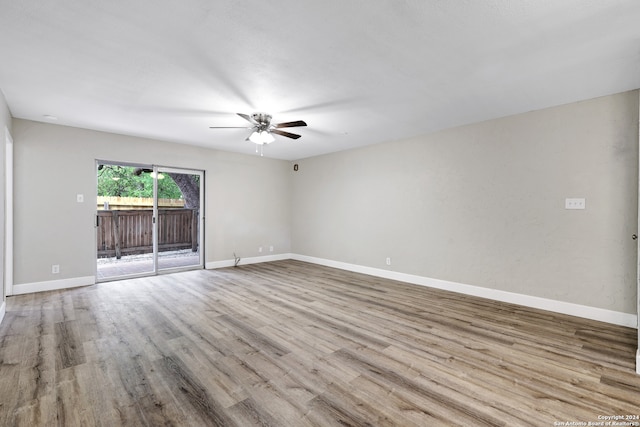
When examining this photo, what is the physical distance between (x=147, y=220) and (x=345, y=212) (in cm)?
494

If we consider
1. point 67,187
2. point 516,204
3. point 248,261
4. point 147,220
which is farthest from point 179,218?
point 516,204

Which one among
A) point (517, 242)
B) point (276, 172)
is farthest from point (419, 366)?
point (276, 172)

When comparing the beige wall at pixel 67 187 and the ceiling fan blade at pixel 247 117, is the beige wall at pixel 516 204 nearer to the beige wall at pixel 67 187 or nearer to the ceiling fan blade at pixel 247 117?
the ceiling fan blade at pixel 247 117

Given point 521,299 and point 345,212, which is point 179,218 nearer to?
point 345,212

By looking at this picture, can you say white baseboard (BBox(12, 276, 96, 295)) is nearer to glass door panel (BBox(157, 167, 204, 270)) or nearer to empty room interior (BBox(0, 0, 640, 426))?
empty room interior (BBox(0, 0, 640, 426))

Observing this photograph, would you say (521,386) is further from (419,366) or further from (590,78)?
(590,78)

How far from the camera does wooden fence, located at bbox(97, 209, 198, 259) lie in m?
6.59

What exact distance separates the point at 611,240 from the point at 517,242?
0.89m

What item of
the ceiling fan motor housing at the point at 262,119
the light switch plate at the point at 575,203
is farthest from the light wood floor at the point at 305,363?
the ceiling fan motor housing at the point at 262,119

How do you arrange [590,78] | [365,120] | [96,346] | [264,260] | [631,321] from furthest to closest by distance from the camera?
[264,260] < [365,120] < [631,321] < [590,78] < [96,346]

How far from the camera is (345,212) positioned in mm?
6137

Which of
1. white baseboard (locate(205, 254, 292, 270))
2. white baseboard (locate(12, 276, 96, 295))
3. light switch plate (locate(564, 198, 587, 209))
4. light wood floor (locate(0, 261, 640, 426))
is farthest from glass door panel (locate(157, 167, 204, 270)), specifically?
light switch plate (locate(564, 198, 587, 209))

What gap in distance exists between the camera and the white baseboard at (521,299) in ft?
10.3

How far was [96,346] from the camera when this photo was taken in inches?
103
